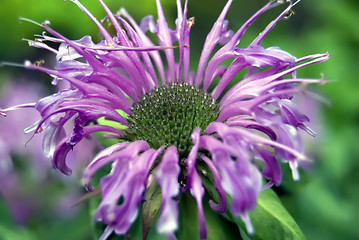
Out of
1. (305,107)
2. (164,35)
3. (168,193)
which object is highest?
(164,35)

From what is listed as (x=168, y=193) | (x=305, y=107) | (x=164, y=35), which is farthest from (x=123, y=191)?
(x=305, y=107)

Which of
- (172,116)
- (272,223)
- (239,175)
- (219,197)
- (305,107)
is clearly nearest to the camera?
(239,175)

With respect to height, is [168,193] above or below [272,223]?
above

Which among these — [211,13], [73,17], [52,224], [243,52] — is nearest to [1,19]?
Result: [73,17]

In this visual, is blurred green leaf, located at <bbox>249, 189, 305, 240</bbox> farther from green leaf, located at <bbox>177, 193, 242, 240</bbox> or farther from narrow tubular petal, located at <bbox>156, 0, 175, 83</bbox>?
narrow tubular petal, located at <bbox>156, 0, 175, 83</bbox>

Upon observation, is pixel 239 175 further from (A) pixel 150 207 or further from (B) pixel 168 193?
(A) pixel 150 207

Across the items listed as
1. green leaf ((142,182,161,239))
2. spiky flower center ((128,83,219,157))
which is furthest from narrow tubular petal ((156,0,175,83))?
green leaf ((142,182,161,239))

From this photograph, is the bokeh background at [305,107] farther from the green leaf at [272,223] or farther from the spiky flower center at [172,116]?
the spiky flower center at [172,116]

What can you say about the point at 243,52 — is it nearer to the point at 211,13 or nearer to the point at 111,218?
the point at 111,218
